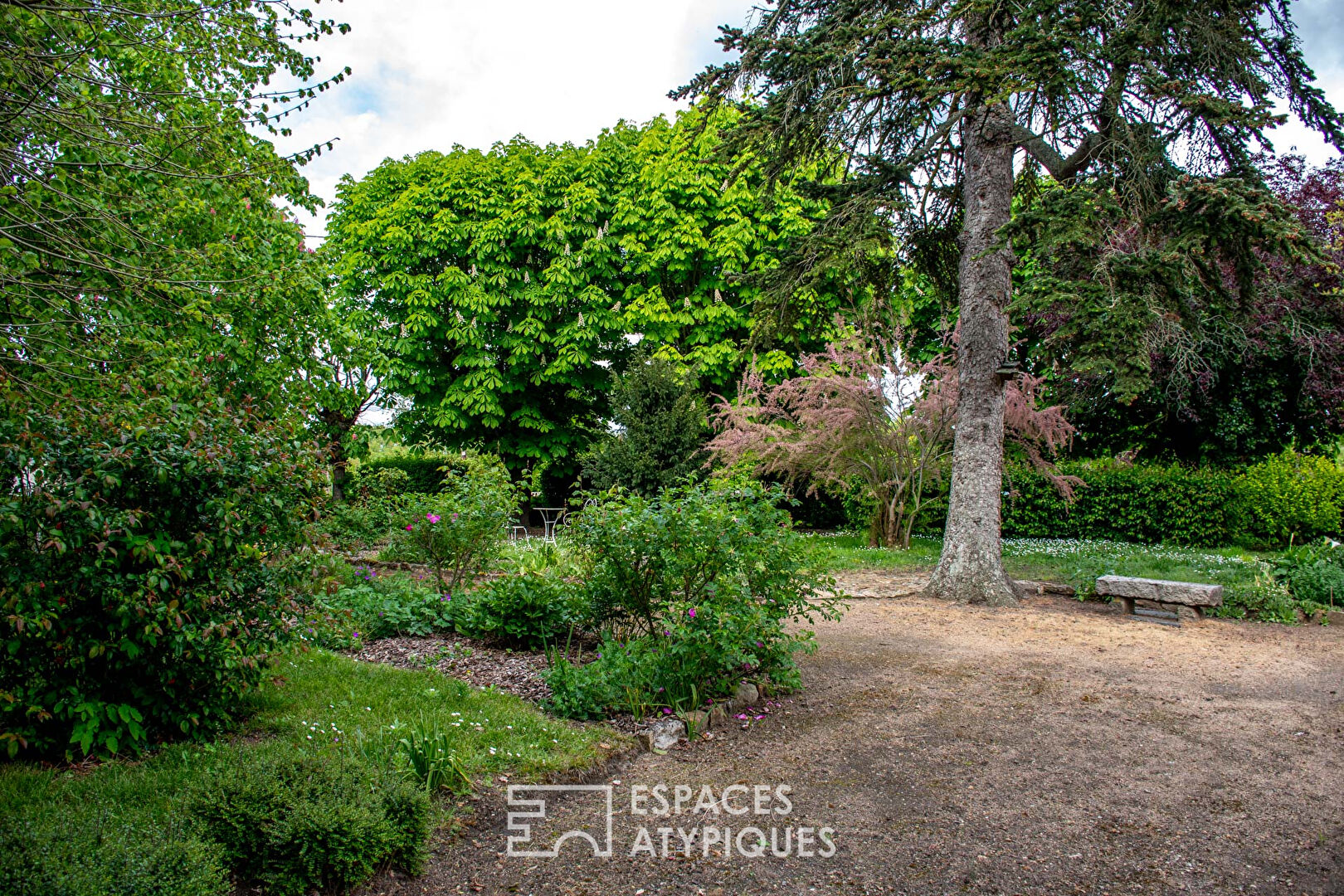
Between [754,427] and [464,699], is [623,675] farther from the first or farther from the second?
[754,427]

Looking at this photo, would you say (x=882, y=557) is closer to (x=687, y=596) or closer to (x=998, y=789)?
(x=687, y=596)

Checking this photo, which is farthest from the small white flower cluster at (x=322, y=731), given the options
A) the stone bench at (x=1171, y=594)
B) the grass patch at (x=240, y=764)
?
the stone bench at (x=1171, y=594)

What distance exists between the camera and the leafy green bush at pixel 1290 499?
1268 centimetres

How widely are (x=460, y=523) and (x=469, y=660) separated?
5.54 ft

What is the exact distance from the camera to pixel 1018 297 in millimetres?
7016

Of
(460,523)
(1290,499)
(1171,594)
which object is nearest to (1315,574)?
(1171,594)

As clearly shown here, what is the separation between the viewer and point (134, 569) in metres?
3.14

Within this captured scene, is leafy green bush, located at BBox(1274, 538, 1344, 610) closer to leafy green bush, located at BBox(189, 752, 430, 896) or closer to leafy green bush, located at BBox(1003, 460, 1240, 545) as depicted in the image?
leafy green bush, located at BBox(1003, 460, 1240, 545)

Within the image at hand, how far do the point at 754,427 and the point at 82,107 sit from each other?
9.84 m

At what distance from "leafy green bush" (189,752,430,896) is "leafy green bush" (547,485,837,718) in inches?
62.6

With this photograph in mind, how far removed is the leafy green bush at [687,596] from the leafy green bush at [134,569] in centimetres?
172

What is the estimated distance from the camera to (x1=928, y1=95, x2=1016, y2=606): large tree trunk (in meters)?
8.29

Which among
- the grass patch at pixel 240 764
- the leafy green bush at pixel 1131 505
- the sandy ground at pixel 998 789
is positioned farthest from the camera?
the leafy green bush at pixel 1131 505

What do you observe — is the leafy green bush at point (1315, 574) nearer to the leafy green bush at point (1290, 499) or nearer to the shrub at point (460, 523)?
the leafy green bush at point (1290, 499)
